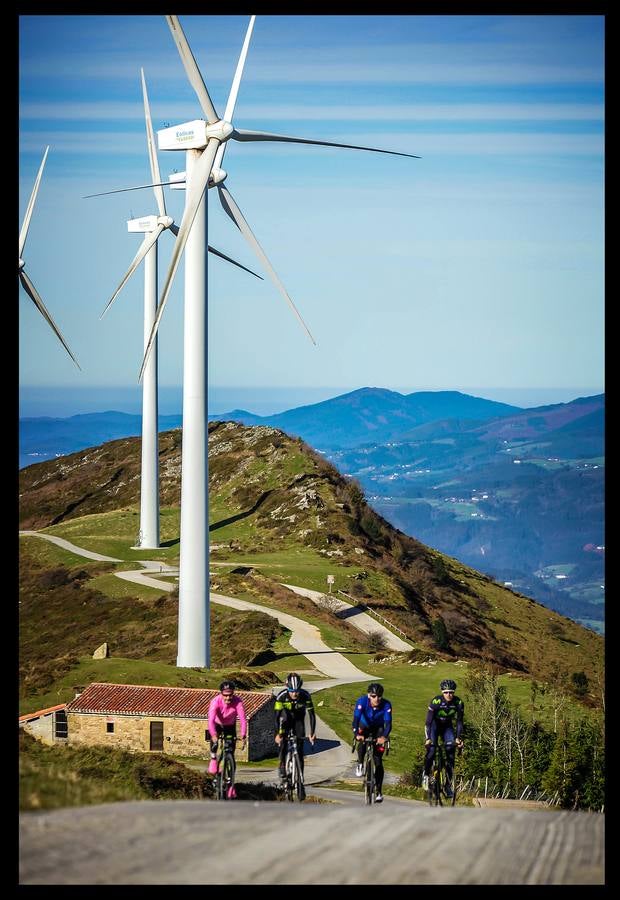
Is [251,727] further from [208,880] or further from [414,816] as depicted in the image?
[208,880]

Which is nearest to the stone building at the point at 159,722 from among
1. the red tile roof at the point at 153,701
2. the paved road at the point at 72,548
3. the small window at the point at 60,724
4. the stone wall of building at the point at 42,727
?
the red tile roof at the point at 153,701

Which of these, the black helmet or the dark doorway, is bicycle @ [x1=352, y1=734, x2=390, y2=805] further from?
the dark doorway

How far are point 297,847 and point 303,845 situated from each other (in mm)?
118

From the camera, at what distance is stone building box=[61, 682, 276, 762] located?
4372 cm

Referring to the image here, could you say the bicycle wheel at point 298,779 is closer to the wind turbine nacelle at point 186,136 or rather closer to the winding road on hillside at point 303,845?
the winding road on hillside at point 303,845

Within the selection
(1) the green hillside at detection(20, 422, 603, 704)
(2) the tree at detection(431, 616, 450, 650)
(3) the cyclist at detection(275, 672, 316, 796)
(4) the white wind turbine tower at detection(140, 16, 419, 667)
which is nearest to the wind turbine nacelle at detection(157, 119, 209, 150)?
(4) the white wind turbine tower at detection(140, 16, 419, 667)

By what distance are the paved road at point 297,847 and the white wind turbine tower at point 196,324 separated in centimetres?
3121

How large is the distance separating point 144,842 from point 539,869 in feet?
15.6

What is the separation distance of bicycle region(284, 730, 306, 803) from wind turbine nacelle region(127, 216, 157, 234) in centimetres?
6797

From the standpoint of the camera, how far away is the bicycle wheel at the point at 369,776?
72.7 feet
